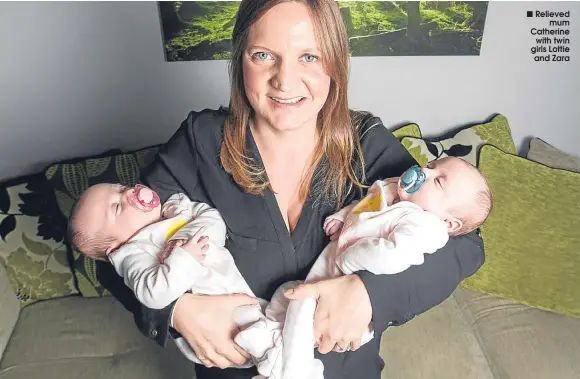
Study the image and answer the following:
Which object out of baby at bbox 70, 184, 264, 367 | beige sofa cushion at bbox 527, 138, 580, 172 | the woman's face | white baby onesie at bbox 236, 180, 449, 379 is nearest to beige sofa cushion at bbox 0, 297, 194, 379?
baby at bbox 70, 184, 264, 367

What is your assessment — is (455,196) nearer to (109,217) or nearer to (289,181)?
(289,181)

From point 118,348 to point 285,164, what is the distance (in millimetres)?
858

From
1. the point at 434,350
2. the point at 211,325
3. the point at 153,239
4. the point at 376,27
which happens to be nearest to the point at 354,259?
the point at 211,325

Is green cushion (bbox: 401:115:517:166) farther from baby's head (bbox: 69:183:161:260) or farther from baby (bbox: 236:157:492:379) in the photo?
baby's head (bbox: 69:183:161:260)

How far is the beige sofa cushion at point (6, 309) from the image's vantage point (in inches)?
69.0

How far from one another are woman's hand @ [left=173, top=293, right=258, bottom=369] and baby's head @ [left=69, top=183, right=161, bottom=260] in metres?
0.19

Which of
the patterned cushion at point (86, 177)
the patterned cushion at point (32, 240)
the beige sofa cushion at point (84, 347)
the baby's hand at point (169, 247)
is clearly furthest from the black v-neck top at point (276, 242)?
the patterned cushion at point (32, 240)

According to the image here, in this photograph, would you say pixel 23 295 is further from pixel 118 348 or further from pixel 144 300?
pixel 144 300

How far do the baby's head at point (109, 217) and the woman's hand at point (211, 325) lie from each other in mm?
194

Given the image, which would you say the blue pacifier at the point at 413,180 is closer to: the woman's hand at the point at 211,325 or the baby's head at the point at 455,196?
the baby's head at the point at 455,196

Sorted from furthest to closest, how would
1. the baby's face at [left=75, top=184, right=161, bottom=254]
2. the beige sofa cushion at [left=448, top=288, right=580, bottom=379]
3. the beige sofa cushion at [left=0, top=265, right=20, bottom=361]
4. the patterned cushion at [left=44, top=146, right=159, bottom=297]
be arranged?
the patterned cushion at [left=44, top=146, right=159, bottom=297] < the beige sofa cushion at [left=0, top=265, right=20, bottom=361] < the beige sofa cushion at [left=448, top=288, right=580, bottom=379] < the baby's face at [left=75, top=184, right=161, bottom=254]

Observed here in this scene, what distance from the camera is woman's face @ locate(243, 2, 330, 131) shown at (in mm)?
1100

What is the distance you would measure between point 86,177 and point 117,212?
2.42 ft

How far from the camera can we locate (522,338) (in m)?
1.75
